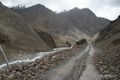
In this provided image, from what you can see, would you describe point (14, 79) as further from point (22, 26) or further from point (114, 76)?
point (22, 26)

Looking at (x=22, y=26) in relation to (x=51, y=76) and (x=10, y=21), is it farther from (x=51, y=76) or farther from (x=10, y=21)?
(x=51, y=76)

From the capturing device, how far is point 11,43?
6644 cm

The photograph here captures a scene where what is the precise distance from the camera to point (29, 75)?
66.3 ft

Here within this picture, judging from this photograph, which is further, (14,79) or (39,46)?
(39,46)

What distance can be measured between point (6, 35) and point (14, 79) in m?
50.6

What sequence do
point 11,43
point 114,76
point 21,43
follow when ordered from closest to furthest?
point 114,76 → point 11,43 → point 21,43

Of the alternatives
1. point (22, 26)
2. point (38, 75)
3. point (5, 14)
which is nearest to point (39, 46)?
point (22, 26)

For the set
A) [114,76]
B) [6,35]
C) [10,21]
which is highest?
[10,21]

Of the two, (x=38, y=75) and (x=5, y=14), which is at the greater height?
(x=5, y=14)

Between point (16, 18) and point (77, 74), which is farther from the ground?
point (16, 18)

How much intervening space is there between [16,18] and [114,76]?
7346cm

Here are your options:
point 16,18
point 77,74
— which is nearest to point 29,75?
point 77,74

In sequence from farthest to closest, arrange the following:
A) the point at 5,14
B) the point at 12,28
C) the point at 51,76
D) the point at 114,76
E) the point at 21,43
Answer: the point at 5,14
the point at 12,28
the point at 21,43
the point at 51,76
the point at 114,76

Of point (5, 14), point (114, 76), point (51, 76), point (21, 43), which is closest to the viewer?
point (114, 76)
